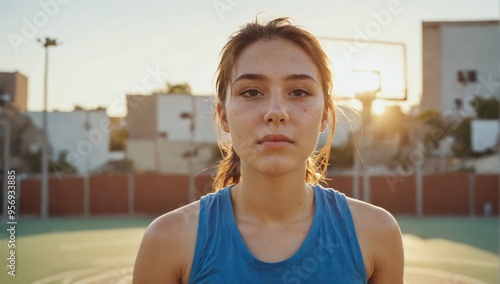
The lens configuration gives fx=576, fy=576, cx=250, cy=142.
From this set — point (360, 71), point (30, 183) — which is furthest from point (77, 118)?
Answer: point (360, 71)

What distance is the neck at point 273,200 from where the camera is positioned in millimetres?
2535

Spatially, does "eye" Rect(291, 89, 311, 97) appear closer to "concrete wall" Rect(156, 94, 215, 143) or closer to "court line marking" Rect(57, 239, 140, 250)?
"court line marking" Rect(57, 239, 140, 250)

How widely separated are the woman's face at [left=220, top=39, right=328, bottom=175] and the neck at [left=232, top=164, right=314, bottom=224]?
0.21ft

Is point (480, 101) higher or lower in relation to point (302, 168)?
higher

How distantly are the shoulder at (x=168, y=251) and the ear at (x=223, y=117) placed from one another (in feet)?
1.56

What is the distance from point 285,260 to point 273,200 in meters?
0.32

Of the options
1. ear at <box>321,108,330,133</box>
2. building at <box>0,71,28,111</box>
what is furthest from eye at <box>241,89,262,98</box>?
building at <box>0,71,28,111</box>

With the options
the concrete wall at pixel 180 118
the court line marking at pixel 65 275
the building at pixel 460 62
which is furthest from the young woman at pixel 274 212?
the building at pixel 460 62

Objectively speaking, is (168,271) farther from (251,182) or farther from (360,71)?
(360,71)

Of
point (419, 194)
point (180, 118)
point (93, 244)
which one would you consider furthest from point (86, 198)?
point (419, 194)

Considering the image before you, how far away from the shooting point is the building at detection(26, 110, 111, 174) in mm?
34281

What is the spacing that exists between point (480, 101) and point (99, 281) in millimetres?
34844

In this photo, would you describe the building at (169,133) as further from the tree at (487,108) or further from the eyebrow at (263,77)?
the eyebrow at (263,77)

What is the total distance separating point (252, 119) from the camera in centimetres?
240
